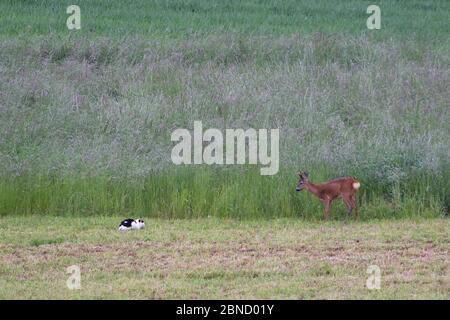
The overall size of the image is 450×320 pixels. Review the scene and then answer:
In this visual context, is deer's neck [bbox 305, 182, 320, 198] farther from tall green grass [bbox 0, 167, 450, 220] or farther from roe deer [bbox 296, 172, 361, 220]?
tall green grass [bbox 0, 167, 450, 220]

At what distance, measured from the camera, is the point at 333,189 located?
485 inches

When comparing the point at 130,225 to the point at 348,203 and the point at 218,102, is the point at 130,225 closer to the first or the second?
the point at 348,203

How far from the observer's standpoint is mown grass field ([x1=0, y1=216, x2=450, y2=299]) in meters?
8.94

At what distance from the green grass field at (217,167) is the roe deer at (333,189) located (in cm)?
32

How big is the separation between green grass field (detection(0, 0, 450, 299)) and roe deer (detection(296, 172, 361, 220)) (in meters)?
0.32

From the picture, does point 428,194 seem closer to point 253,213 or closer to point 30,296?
point 253,213

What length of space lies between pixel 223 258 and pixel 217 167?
12.0ft

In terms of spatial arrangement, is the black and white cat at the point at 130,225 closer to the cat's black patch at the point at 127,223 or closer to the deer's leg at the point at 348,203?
the cat's black patch at the point at 127,223

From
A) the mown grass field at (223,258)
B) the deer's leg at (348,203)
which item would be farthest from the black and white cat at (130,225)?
the deer's leg at (348,203)

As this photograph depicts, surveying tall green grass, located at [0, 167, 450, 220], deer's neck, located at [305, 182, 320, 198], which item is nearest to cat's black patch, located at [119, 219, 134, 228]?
tall green grass, located at [0, 167, 450, 220]

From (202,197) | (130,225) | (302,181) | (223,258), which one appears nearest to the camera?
(223,258)

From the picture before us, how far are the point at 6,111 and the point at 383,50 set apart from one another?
9.09 m

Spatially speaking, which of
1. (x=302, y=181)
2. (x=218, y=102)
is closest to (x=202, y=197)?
(x=302, y=181)
